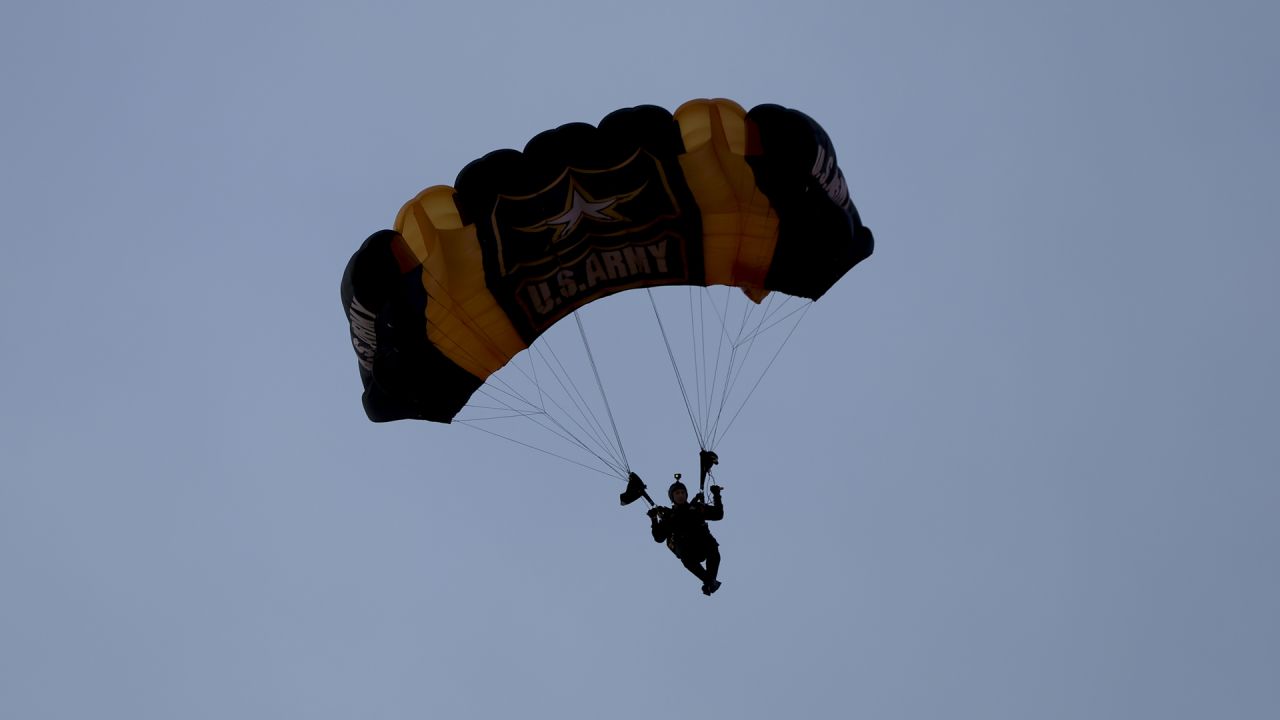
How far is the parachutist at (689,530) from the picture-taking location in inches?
653

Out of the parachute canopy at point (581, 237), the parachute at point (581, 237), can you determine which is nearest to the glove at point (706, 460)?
the parachute at point (581, 237)

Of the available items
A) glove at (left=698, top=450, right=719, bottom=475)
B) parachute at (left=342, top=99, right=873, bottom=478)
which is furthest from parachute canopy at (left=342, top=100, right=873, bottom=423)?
glove at (left=698, top=450, right=719, bottom=475)

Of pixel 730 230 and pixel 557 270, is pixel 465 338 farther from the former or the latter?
pixel 730 230

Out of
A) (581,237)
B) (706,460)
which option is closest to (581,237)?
(581,237)

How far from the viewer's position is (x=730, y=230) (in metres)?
17.1

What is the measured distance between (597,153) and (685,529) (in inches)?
141

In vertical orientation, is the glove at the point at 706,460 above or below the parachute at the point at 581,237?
below

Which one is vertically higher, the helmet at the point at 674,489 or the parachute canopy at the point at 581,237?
the parachute canopy at the point at 581,237

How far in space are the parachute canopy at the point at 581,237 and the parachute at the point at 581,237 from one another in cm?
1

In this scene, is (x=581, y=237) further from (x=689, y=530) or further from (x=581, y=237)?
(x=689, y=530)

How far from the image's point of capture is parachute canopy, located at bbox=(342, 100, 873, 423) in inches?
635

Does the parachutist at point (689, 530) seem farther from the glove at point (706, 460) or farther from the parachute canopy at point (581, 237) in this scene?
the parachute canopy at point (581, 237)

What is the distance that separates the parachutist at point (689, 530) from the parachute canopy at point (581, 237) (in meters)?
2.23

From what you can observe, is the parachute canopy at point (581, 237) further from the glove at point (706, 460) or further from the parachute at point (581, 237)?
the glove at point (706, 460)
